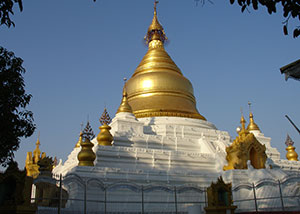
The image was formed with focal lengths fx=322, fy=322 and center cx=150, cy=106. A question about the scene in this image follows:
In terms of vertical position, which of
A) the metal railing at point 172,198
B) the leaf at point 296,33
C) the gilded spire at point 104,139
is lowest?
the metal railing at point 172,198

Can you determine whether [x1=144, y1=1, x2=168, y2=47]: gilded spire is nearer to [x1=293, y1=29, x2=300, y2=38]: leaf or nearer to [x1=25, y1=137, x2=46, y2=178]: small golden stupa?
[x1=25, y1=137, x2=46, y2=178]: small golden stupa

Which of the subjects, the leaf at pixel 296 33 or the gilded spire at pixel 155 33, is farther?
the gilded spire at pixel 155 33

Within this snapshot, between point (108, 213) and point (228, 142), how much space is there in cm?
1508

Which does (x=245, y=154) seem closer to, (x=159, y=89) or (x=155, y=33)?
(x=159, y=89)

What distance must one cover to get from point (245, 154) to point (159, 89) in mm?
10563

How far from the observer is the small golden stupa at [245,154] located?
1948 cm

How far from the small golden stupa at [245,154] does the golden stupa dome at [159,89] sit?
697 centimetres

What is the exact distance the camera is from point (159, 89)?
27.8 metres

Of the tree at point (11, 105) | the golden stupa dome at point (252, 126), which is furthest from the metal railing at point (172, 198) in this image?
the golden stupa dome at point (252, 126)

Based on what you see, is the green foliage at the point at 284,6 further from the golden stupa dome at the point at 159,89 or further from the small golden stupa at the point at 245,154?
the golden stupa dome at the point at 159,89

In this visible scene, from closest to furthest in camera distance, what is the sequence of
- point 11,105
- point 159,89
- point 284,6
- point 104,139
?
1. point 284,6
2. point 11,105
3. point 104,139
4. point 159,89

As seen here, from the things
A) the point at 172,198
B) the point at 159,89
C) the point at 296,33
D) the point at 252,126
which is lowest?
the point at 172,198

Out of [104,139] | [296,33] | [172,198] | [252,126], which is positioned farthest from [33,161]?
[296,33]

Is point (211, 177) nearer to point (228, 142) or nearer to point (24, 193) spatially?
point (228, 142)
